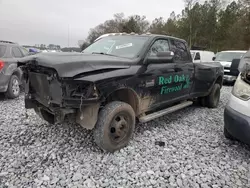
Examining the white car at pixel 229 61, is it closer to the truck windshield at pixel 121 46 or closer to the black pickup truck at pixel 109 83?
the black pickup truck at pixel 109 83

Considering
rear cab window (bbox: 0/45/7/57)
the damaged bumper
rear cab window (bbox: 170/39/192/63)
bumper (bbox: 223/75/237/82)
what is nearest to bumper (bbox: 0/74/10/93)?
rear cab window (bbox: 0/45/7/57)

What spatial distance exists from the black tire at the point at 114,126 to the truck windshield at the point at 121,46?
0.93 m

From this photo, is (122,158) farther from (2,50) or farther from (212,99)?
(2,50)

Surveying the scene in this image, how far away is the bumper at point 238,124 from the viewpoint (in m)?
2.73

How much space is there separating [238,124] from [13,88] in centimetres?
579

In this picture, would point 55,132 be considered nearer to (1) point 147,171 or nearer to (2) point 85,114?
(2) point 85,114

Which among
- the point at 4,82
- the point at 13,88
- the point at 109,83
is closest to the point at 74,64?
the point at 109,83

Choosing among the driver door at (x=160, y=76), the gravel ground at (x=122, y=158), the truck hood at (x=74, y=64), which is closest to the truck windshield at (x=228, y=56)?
the gravel ground at (x=122, y=158)

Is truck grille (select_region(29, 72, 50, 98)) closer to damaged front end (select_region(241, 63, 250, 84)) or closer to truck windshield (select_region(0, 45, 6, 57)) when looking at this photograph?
damaged front end (select_region(241, 63, 250, 84))

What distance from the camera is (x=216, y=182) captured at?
247 centimetres

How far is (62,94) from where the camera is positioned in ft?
8.06

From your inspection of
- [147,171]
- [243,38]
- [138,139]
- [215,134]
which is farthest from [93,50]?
[243,38]

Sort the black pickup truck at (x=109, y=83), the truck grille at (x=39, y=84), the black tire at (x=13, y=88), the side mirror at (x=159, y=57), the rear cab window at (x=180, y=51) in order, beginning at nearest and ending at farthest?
1. the black pickup truck at (x=109, y=83)
2. the truck grille at (x=39, y=84)
3. the side mirror at (x=159, y=57)
4. the rear cab window at (x=180, y=51)
5. the black tire at (x=13, y=88)

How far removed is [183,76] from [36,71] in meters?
2.83
